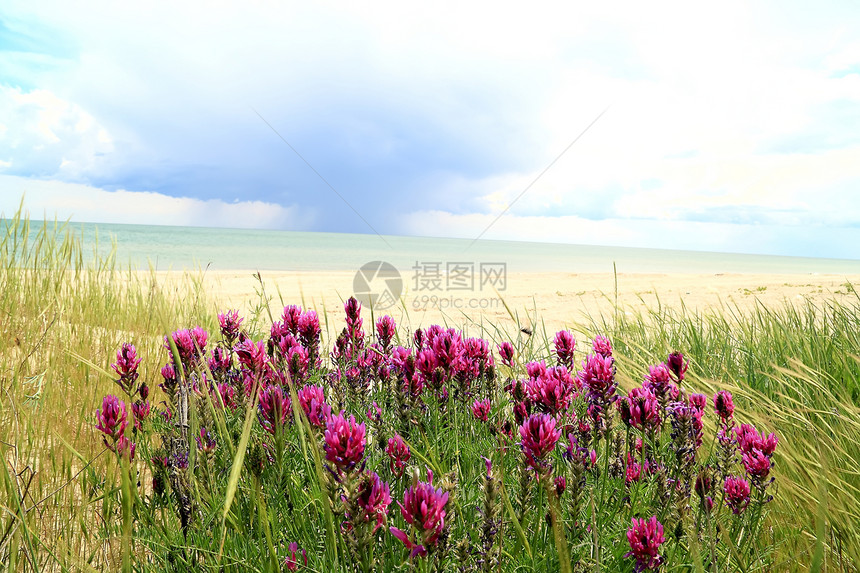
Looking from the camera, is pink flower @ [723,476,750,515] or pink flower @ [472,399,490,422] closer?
pink flower @ [723,476,750,515]

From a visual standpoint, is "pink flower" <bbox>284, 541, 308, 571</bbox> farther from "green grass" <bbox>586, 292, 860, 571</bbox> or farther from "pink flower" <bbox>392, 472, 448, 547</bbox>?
"green grass" <bbox>586, 292, 860, 571</bbox>

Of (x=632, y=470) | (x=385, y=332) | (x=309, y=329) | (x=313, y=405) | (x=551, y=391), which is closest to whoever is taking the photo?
(x=313, y=405)

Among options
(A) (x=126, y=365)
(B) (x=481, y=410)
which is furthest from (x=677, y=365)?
(A) (x=126, y=365)

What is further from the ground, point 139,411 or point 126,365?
point 126,365

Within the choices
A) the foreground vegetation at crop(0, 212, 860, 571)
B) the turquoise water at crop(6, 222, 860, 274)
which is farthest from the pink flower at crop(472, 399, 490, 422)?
the turquoise water at crop(6, 222, 860, 274)

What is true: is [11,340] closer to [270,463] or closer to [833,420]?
[270,463]

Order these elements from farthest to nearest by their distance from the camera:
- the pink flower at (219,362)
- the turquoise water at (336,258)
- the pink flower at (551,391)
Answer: the turquoise water at (336,258) < the pink flower at (219,362) < the pink flower at (551,391)

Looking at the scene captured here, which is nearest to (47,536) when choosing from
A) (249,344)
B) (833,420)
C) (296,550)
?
(249,344)

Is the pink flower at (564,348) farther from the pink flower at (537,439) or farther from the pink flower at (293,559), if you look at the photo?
the pink flower at (293,559)

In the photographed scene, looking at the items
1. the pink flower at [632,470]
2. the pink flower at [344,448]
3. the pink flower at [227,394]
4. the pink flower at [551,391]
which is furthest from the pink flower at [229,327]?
the pink flower at [632,470]

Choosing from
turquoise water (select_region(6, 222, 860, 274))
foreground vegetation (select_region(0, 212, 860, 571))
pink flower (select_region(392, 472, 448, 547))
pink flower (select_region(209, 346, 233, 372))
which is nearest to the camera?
pink flower (select_region(392, 472, 448, 547))

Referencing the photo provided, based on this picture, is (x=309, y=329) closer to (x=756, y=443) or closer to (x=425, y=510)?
A: (x=425, y=510)

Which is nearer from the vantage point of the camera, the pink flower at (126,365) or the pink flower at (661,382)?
the pink flower at (661,382)

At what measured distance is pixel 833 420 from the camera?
315 cm
